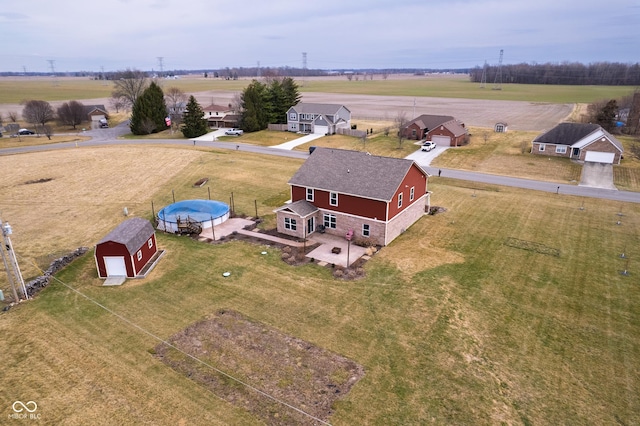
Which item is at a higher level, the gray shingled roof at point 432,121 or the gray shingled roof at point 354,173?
the gray shingled roof at point 432,121

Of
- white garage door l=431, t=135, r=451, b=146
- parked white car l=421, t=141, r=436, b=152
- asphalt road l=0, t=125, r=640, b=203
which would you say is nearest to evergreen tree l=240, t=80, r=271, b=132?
asphalt road l=0, t=125, r=640, b=203

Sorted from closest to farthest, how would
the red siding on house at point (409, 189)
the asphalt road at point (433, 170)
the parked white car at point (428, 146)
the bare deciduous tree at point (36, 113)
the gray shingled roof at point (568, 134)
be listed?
1. the red siding on house at point (409, 189)
2. the asphalt road at point (433, 170)
3. the gray shingled roof at point (568, 134)
4. the parked white car at point (428, 146)
5. the bare deciduous tree at point (36, 113)

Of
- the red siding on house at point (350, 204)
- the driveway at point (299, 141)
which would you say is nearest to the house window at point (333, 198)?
the red siding on house at point (350, 204)

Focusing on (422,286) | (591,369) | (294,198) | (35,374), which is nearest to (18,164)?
(294,198)

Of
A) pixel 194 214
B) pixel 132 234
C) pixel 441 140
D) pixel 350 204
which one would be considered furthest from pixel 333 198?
pixel 441 140

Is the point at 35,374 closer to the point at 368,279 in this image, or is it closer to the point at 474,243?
the point at 368,279

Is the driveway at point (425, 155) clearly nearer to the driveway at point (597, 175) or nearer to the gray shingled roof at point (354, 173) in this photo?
the driveway at point (597, 175)

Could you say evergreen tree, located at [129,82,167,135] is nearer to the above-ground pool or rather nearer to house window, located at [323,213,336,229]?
the above-ground pool
